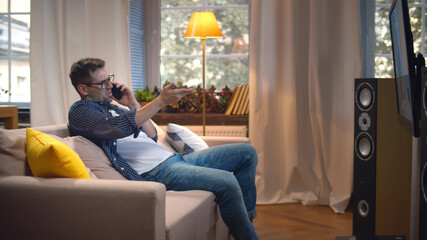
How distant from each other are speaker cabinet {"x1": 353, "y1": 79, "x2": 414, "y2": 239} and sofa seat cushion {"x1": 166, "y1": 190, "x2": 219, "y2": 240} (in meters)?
0.93

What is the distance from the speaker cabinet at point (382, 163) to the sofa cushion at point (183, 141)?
0.96 m

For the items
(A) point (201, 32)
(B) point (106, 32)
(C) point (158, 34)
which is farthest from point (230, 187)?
(C) point (158, 34)

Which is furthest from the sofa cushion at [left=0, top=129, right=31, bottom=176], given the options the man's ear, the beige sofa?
the man's ear

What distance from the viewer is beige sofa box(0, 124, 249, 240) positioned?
1.67 meters

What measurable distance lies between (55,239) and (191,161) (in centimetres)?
102

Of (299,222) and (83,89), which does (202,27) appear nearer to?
(83,89)

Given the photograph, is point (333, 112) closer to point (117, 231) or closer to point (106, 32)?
point (106, 32)

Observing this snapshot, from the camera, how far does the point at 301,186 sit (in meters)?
3.79

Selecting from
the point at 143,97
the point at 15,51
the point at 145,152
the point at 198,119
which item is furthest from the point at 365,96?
the point at 15,51

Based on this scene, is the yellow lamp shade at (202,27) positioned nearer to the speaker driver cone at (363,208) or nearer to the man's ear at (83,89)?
the man's ear at (83,89)

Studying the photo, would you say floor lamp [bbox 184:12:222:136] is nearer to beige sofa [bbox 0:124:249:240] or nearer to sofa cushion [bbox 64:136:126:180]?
sofa cushion [bbox 64:136:126:180]

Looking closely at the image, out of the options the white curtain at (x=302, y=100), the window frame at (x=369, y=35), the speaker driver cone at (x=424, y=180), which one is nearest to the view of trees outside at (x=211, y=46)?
the white curtain at (x=302, y=100)

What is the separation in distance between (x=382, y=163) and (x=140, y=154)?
1350mm

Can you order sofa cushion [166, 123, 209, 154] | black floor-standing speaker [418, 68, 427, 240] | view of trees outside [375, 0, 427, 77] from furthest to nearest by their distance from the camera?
1. view of trees outside [375, 0, 427, 77]
2. sofa cushion [166, 123, 209, 154]
3. black floor-standing speaker [418, 68, 427, 240]
